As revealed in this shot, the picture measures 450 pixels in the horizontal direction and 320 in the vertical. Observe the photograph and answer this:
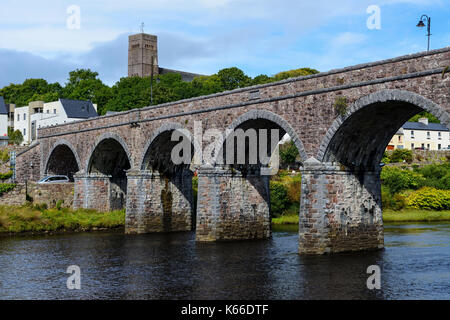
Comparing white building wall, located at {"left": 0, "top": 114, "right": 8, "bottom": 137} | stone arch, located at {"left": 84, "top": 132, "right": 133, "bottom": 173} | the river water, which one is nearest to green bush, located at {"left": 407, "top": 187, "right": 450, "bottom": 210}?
the river water

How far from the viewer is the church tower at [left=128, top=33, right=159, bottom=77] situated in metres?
145

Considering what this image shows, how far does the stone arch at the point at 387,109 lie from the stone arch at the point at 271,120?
137 centimetres

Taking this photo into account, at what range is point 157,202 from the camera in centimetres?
4094

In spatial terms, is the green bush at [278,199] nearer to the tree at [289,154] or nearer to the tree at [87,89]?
the tree at [289,154]

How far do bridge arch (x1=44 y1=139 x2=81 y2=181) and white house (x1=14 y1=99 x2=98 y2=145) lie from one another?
24.7 metres

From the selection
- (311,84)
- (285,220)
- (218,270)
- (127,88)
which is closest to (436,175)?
(285,220)

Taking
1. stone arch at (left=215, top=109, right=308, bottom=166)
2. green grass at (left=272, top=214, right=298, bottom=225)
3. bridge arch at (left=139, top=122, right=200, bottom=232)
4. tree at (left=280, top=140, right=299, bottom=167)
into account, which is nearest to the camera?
stone arch at (left=215, top=109, right=308, bottom=166)

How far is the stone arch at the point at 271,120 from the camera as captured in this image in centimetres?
2833

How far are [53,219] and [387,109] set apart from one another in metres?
27.1

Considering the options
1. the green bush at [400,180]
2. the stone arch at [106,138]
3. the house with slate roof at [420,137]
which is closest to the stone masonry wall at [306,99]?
the stone arch at [106,138]

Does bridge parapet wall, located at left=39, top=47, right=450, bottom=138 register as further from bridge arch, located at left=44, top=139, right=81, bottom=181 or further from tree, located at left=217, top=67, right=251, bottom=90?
tree, located at left=217, top=67, right=251, bottom=90

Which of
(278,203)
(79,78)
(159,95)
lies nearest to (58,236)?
(278,203)

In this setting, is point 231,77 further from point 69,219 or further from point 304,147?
point 304,147

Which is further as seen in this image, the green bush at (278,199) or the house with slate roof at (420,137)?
the house with slate roof at (420,137)
